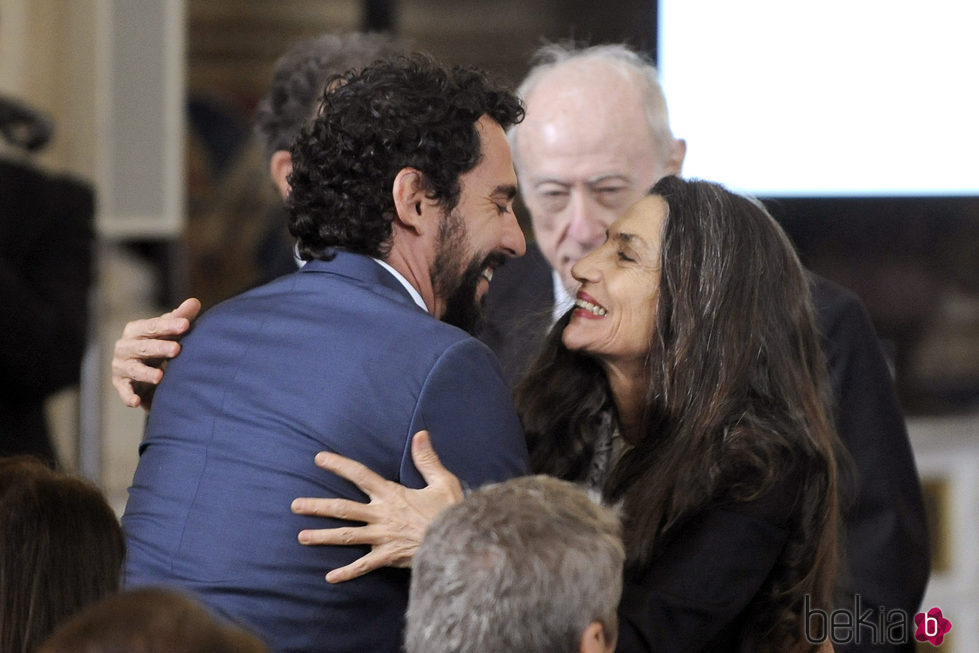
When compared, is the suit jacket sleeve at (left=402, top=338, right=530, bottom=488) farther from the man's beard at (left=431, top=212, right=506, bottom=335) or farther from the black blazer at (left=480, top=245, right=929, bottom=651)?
the black blazer at (left=480, top=245, right=929, bottom=651)

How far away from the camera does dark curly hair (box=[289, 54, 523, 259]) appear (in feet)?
5.39

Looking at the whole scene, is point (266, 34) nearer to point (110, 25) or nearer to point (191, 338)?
point (110, 25)

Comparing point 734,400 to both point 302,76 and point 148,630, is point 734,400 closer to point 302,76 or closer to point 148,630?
Answer: point 148,630

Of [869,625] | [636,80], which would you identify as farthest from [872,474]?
[636,80]

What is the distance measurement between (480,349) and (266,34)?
368 centimetres

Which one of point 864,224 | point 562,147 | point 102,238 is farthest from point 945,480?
point 102,238

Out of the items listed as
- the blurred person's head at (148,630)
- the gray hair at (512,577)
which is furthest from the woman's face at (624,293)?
the blurred person's head at (148,630)

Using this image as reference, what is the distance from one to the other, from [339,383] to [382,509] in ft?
0.49

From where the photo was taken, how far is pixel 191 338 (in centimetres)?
165

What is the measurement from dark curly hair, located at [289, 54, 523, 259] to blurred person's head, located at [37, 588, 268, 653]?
0.74 meters

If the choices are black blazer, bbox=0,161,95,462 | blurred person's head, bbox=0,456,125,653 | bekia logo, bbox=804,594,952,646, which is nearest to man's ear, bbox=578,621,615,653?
blurred person's head, bbox=0,456,125,653

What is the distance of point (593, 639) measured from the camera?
1.26 metres

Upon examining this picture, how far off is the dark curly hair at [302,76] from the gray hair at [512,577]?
1442 millimetres

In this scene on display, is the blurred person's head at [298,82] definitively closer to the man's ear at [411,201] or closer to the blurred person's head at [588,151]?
the blurred person's head at [588,151]
